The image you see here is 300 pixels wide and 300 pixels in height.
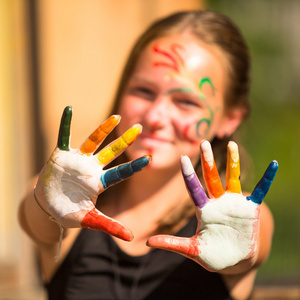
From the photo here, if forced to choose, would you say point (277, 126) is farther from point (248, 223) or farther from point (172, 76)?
point (248, 223)

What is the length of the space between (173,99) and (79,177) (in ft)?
1.63

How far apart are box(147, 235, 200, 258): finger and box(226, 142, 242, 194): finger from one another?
0.14m

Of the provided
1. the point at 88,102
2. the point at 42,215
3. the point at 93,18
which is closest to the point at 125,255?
the point at 42,215

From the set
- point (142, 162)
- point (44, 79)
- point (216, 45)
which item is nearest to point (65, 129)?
point (142, 162)

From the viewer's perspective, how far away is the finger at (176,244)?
1005 mm

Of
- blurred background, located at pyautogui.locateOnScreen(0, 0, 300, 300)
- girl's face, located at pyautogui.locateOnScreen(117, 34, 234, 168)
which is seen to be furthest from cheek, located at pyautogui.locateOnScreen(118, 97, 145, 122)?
blurred background, located at pyautogui.locateOnScreen(0, 0, 300, 300)

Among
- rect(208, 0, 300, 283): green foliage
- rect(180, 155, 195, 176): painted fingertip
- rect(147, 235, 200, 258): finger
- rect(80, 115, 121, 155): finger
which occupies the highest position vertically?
rect(80, 115, 121, 155): finger

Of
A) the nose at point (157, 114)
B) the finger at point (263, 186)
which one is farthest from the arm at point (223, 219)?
the nose at point (157, 114)

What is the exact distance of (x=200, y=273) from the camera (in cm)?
145

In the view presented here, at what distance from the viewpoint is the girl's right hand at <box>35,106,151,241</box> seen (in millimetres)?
1052

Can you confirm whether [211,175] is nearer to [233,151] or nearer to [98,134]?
[233,151]

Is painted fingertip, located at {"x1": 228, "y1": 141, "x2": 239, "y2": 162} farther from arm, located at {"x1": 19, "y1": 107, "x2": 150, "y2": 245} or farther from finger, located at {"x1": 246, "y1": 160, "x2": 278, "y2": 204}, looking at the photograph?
arm, located at {"x1": 19, "y1": 107, "x2": 150, "y2": 245}

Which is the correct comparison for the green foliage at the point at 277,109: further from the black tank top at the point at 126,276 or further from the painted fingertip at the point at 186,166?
the painted fingertip at the point at 186,166

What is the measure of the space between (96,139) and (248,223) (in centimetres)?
37
